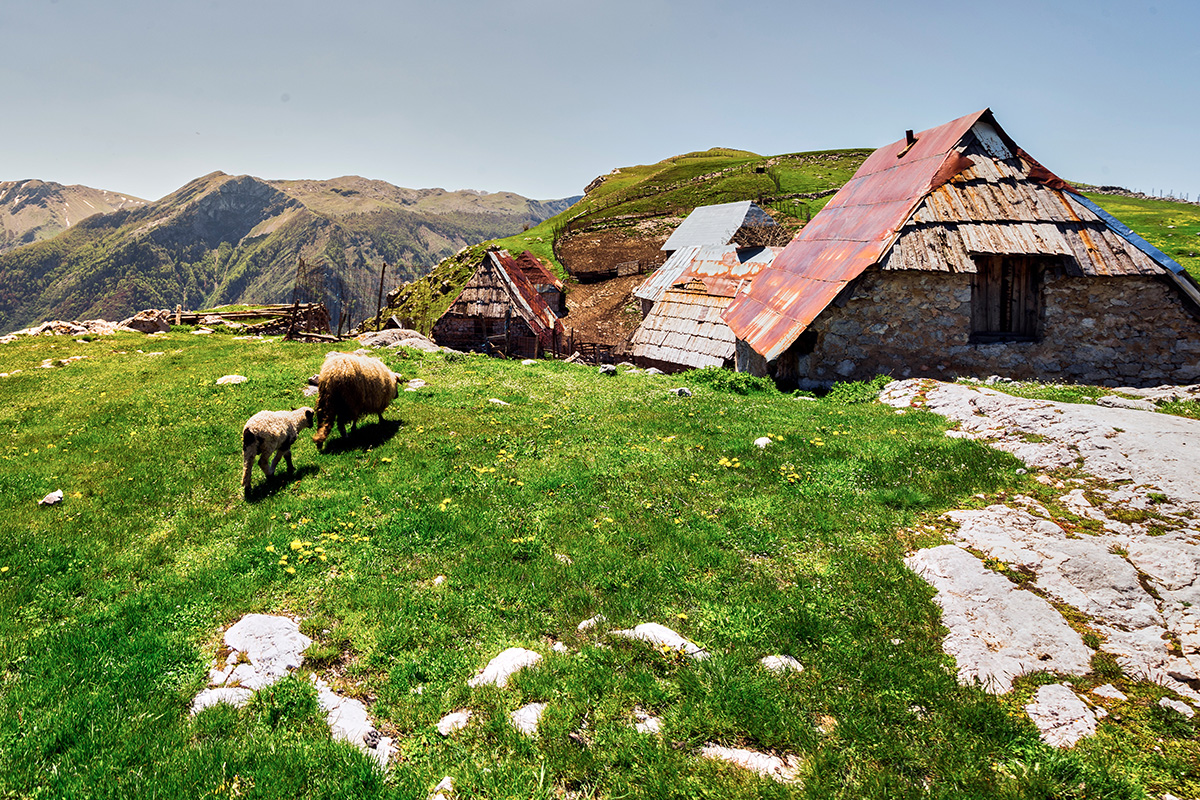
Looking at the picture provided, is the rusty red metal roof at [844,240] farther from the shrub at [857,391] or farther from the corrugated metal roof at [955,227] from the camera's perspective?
the shrub at [857,391]

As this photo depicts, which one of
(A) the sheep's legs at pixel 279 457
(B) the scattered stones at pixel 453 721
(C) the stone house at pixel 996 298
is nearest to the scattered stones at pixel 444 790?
(B) the scattered stones at pixel 453 721

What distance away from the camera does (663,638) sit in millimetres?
5750

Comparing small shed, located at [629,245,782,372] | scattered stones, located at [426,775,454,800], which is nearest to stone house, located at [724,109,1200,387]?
small shed, located at [629,245,782,372]

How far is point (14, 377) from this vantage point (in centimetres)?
1812

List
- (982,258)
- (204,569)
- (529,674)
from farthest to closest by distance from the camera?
(982,258)
(204,569)
(529,674)

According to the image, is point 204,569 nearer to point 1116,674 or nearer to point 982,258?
point 1116,674

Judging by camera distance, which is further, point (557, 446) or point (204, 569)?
point (557, 446)

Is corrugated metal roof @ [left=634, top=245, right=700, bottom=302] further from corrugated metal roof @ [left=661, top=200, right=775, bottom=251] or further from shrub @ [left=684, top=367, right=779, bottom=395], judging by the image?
shrub @ [left=684, top=367, right=779, bottom=395]

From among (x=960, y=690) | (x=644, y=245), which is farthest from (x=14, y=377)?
(x=644, y=245)

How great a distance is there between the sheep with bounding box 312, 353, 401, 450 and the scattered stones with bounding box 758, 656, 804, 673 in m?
→ 9.95

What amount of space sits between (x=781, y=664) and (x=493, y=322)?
→ 31.0 metres

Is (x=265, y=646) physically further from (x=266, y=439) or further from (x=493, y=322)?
(x=493, y=322)

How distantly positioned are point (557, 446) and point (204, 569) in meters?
6.28

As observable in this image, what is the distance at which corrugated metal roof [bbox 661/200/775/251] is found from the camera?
52.0 meters
